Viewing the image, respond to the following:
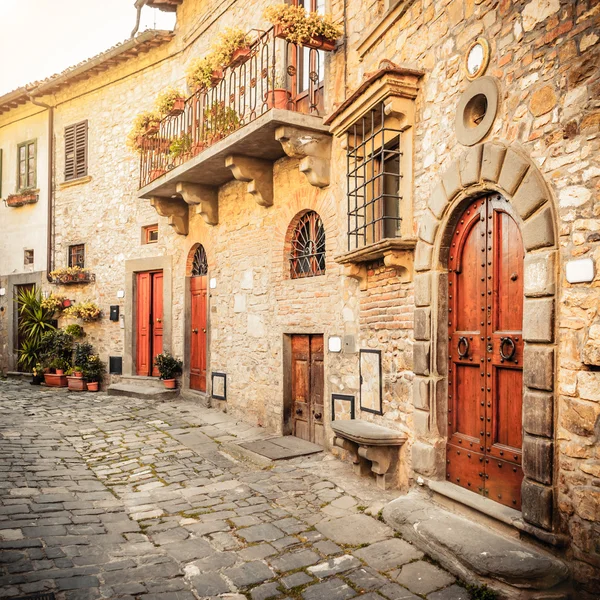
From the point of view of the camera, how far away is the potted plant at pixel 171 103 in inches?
382

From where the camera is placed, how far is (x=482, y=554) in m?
3.52

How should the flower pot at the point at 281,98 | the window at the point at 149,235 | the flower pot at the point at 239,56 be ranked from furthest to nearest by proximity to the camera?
1. the window at the point at 149,235
2. the flower pot at the point at 239,56
3. the flower pot at the point at 281,98

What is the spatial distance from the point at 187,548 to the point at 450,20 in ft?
15.9

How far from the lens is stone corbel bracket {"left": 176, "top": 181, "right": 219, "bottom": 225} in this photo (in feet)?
30.5

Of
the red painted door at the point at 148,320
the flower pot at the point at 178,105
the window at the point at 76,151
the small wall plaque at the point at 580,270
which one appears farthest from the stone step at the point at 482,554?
the window at the point at 76,151

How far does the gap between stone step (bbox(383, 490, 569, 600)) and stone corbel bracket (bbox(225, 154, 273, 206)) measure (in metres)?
4.95

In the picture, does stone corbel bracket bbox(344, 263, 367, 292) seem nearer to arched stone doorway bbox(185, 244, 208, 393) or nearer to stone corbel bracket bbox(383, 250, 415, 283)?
stone corbel bracket bbox(383, 250, 415, 283)

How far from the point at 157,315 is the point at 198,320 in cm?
169

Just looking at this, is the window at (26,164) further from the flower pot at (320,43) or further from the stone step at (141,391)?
the flower pot at (320,43)

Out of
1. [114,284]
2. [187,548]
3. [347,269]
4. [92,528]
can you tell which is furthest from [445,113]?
[114,284]

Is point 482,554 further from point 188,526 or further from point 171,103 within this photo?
point 171,103

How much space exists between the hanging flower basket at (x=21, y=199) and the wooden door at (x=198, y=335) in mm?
6773

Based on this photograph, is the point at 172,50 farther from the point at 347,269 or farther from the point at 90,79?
the point at 347,269

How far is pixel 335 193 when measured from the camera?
6543 millimetres
